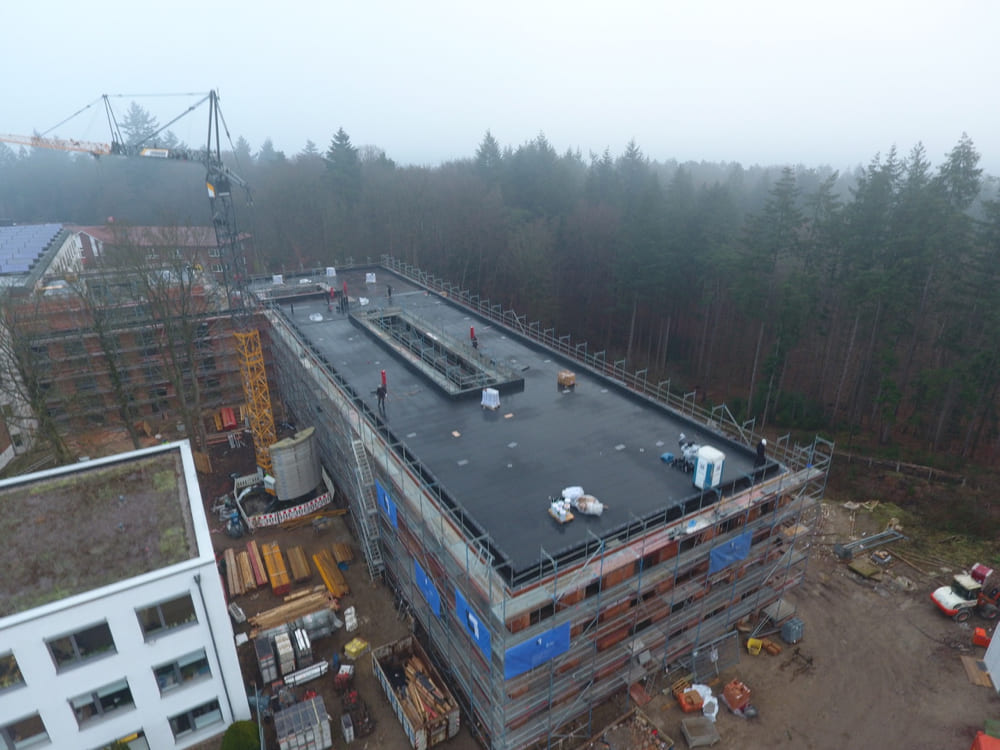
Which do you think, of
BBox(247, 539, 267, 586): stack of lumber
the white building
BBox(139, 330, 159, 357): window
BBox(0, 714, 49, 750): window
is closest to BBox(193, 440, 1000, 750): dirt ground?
BBox(247, 539, 267, 586): stack of lumber

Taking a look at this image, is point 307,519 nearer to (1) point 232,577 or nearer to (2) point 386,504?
(1) point 232,577

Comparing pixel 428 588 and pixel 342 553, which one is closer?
pixel 428 588

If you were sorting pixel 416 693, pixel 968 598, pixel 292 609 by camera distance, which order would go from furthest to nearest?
pixel 968 598 → pixel 292 609 → pixel 416 693

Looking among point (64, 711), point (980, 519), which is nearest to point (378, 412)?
point (64, 711)

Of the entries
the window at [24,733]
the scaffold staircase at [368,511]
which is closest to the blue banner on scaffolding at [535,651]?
the scaffold staircase at [368,511]

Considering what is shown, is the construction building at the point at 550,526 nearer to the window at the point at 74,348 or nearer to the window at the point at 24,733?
the window at the point at 24,733

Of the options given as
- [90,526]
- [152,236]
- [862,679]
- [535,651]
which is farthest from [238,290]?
[862,679]
